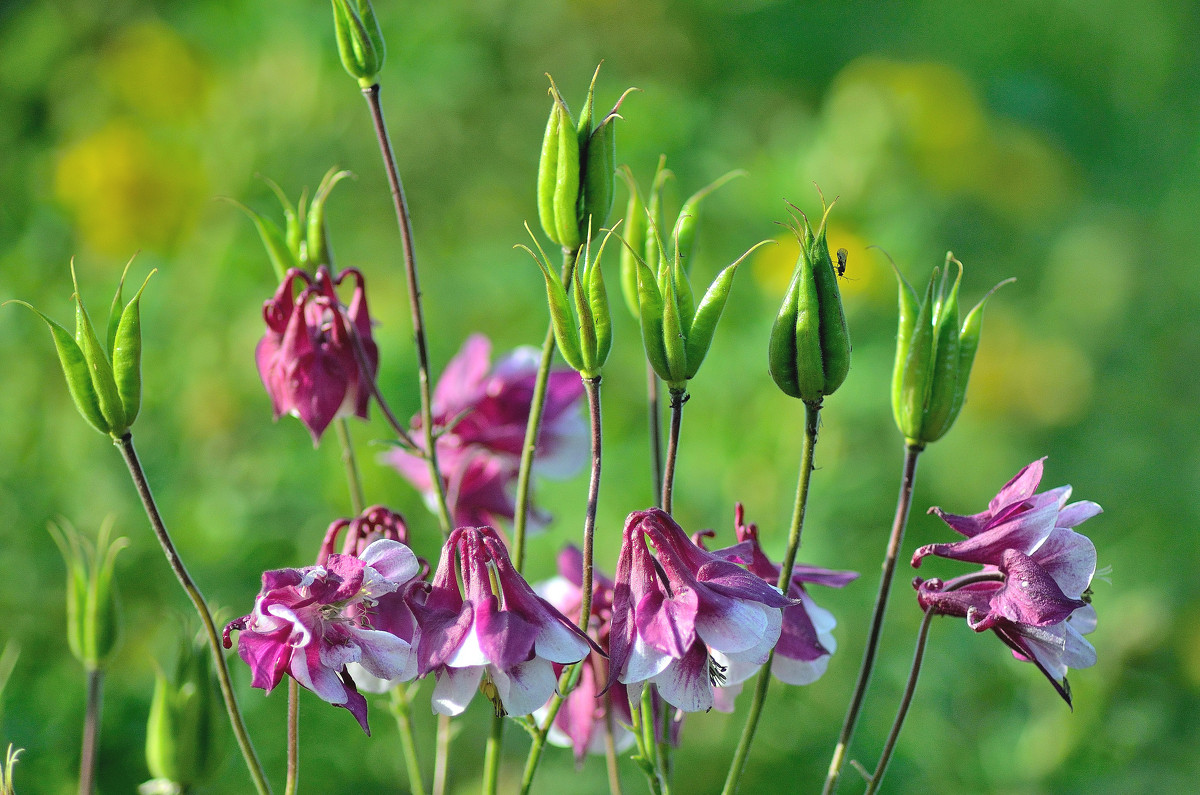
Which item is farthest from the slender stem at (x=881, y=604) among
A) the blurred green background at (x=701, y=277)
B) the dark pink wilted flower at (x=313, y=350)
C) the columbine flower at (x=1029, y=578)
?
the blurred green background at (x=701, y=277)

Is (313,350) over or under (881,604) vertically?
over

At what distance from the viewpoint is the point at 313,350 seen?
28.9 inches

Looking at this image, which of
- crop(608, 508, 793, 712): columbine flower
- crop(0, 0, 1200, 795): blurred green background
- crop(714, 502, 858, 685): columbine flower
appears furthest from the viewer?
crop(0, 0, 1200, 795): blurred green background

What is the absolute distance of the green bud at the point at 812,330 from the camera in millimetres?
575

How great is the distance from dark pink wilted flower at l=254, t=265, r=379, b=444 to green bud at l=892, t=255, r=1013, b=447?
36cm

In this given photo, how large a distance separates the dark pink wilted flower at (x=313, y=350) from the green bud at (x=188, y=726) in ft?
0.64

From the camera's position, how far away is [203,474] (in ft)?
6.23

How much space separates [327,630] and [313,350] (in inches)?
9.0

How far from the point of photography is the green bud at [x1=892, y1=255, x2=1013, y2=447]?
0.63 m

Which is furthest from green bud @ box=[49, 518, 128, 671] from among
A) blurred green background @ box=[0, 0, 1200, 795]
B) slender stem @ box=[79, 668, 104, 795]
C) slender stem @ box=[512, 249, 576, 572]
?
blurred green background @ box=[0, 0, 1200, 795]

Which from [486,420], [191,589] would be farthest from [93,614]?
[486,420]

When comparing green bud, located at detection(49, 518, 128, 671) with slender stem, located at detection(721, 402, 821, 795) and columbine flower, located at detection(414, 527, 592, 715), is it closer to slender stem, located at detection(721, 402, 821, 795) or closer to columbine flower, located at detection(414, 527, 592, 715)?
columbine flower, located at detection(414, 527, 592, 715)

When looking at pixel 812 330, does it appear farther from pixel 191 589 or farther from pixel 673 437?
pixel 191 589

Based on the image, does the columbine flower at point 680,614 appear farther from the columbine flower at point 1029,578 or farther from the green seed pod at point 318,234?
the green seed pod at point 318,234
